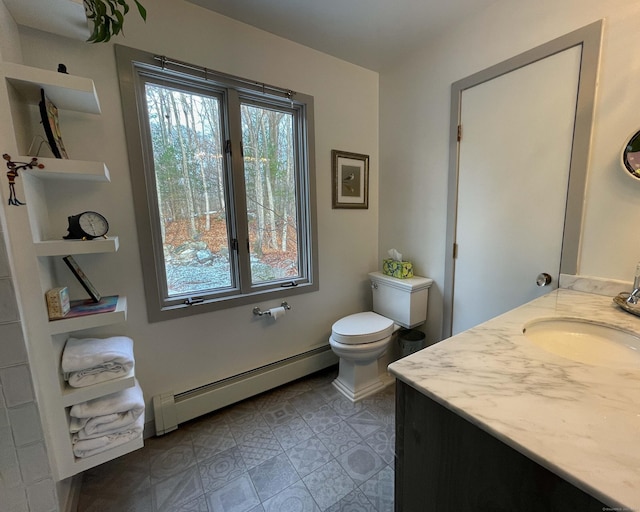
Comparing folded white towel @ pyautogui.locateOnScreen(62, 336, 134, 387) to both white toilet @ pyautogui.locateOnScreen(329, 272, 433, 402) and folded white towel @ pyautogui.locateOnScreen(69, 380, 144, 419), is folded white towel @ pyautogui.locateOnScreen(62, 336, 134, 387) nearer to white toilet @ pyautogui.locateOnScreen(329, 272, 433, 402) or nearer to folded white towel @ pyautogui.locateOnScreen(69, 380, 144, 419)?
folded white towel @ pyautogui.locateOnScreen(69, 380, 144, 419)

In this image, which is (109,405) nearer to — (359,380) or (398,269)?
(359,380)

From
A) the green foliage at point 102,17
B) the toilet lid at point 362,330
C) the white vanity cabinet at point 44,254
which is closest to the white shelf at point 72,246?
the white vanity cabinet at point 44,254

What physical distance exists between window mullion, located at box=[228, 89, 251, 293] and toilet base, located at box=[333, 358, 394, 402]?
2.92ft

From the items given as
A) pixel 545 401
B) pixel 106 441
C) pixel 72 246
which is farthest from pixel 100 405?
pixel 545 401

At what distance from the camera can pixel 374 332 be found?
180cm

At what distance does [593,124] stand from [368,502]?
1964mm

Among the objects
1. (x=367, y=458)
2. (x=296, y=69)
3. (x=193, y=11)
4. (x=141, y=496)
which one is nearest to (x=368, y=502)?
(x=367, y=458)

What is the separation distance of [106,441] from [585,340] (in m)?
1.90

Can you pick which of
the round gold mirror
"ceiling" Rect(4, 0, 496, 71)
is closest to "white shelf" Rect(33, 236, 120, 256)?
"ceiling" Rect(4, 0, 496, 71)

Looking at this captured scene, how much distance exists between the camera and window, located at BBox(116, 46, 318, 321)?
1.48m

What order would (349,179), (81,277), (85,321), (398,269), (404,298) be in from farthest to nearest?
(349,179)
(398,269)
(404,298)
(81,277)
(85,321)

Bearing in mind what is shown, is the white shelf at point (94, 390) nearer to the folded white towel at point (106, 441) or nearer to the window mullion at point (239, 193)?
the folded white towel at point (106, 441)

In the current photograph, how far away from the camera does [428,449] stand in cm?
69

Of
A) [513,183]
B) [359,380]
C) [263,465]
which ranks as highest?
[513,183]
